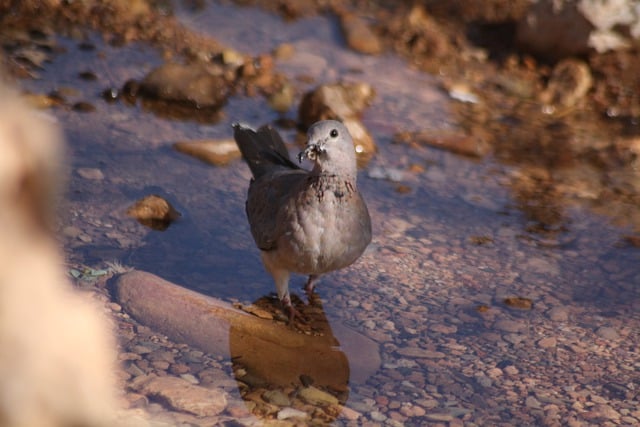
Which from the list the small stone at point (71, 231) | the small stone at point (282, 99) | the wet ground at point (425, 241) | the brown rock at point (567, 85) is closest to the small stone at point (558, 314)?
the wet ground at point (425, 241)

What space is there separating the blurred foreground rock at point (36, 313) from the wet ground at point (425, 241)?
2.58 metres

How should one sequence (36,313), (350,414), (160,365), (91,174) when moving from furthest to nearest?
(91,174) < (160,365) < (350,414) < (36,313)

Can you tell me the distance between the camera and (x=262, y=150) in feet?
18.3

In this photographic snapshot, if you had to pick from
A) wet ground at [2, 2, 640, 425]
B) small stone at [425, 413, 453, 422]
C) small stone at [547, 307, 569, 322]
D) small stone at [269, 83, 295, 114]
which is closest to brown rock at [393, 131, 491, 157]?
wet ground at [2, 2, 640, 425]

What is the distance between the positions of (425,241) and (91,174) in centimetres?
220

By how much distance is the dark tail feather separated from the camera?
552 cm

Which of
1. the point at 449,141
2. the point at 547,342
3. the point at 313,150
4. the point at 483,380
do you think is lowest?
the point at 483,380

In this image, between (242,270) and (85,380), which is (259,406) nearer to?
(242,270)

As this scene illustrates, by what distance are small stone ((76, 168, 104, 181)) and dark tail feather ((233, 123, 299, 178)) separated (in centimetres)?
108

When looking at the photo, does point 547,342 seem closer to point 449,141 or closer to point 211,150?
point 449,141

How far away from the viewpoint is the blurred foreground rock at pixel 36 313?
1489 millimetres

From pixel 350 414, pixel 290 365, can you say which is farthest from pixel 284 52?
pixel 350 414

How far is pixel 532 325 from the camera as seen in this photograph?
5.18 metres

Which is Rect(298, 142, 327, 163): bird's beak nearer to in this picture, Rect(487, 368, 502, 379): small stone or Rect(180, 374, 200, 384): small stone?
Rect(180, 374, 200, 384): small stone
